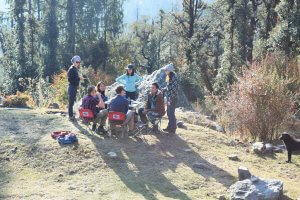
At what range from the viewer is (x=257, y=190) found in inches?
247

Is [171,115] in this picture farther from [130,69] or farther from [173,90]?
[130,69]

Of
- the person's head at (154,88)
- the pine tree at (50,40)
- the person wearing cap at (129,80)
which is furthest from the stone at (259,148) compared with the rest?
the pine tree at (50,40)

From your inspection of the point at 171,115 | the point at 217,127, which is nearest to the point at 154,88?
the point at 171,115

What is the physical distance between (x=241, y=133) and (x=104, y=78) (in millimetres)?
17762

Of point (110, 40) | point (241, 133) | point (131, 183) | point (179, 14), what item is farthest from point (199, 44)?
point (131, 183)

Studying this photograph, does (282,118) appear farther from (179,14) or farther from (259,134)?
(179,14)

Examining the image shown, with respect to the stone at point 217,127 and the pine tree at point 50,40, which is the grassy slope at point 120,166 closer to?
the stone at point 217,127

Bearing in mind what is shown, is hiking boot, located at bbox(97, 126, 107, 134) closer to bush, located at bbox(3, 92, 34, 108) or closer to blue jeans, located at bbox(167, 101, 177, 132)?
blue jeans, located at bbox(167, 101, 177, 132)

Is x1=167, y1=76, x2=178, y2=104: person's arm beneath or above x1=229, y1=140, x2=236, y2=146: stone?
above

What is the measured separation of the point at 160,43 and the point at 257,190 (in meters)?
38.3

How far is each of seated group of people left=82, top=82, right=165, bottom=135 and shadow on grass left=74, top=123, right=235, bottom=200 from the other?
1.12 ft

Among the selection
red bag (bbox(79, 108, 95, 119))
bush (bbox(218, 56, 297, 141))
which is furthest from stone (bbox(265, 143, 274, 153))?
red bag (bbox(79, 108, 95, 119))

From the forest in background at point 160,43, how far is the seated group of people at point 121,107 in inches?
113

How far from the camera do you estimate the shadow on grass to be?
665 centimetres
